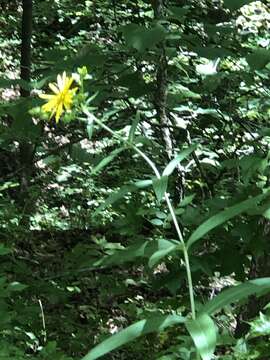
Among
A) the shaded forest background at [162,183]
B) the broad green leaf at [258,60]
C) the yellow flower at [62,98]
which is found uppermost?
the broad green leaf at [258,60]

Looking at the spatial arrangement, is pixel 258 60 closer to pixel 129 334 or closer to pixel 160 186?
pixel 160 186

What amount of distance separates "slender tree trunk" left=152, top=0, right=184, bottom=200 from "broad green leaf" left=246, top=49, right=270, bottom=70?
475 mm

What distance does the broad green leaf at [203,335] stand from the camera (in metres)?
0.97

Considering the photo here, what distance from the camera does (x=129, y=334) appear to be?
104cm

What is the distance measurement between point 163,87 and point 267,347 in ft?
4.66

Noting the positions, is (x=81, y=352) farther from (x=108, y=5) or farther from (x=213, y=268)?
(x=108, y=5)

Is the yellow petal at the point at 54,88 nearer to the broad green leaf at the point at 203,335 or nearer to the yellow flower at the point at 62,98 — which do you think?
the yellow flower at the point at 62,98

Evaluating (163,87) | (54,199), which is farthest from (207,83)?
(54,199)

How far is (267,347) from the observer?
1.33 meters

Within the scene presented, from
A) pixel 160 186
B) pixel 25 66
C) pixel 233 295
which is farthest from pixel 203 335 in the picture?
pixel 25 66

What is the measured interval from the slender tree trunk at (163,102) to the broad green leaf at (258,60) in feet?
1.56

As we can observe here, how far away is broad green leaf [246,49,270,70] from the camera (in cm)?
183

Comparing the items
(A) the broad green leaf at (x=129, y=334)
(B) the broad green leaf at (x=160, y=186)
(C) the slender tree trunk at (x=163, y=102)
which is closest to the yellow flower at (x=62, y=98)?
(B) the broad green leaf at (x=160, y=186)

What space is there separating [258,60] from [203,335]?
3.59ft
